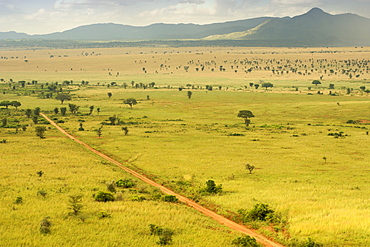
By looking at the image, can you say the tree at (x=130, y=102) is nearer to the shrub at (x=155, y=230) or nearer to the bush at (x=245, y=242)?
the shrub at (x=155, y=230)

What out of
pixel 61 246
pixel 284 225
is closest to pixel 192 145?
pixel 284 225

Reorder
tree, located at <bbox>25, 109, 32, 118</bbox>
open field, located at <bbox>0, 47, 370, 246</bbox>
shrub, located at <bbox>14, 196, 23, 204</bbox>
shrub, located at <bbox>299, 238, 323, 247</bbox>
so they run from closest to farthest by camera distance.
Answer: shrub, located at <bbox>299, 238, 323, 247</bbox>, open field, located at <bbox>0, 47, 370, 246</bbox>, shrub, located at <bbox>14, 196, 23, 204</bbox>, tree, located at <bbox>25, 109, 32, 118</bbox>

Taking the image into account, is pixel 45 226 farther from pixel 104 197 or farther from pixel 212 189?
pixel 212 189

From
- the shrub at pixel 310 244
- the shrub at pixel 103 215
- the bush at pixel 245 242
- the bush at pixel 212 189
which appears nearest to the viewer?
the bush at pixel 245 242

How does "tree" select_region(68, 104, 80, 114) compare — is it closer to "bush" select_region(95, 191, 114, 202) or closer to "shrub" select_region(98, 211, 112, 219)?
"bush" select_region(95, 191, 114, 202)

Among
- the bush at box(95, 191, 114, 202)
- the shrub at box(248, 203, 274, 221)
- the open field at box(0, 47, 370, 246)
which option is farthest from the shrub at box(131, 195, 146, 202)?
the shrub at box(248, 203, 274, 221)

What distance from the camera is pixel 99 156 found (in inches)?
2413

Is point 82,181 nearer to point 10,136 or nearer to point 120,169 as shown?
point 120,169

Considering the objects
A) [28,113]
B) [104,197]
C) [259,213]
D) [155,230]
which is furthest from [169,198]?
[28,113]

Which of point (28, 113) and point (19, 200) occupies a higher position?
point (19, 200)

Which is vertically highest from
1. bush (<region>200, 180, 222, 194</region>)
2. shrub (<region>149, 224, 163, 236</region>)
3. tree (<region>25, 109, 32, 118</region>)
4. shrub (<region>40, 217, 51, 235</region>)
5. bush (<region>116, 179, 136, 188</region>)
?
shrub (<region>40, 217, 51, 235</region>)

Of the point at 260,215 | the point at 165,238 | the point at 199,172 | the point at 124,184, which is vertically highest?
the point at 165,238

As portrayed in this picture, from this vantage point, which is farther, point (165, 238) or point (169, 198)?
point (169, 198)

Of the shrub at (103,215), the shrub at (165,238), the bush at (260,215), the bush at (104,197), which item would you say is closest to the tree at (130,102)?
the bush at (104,197)
